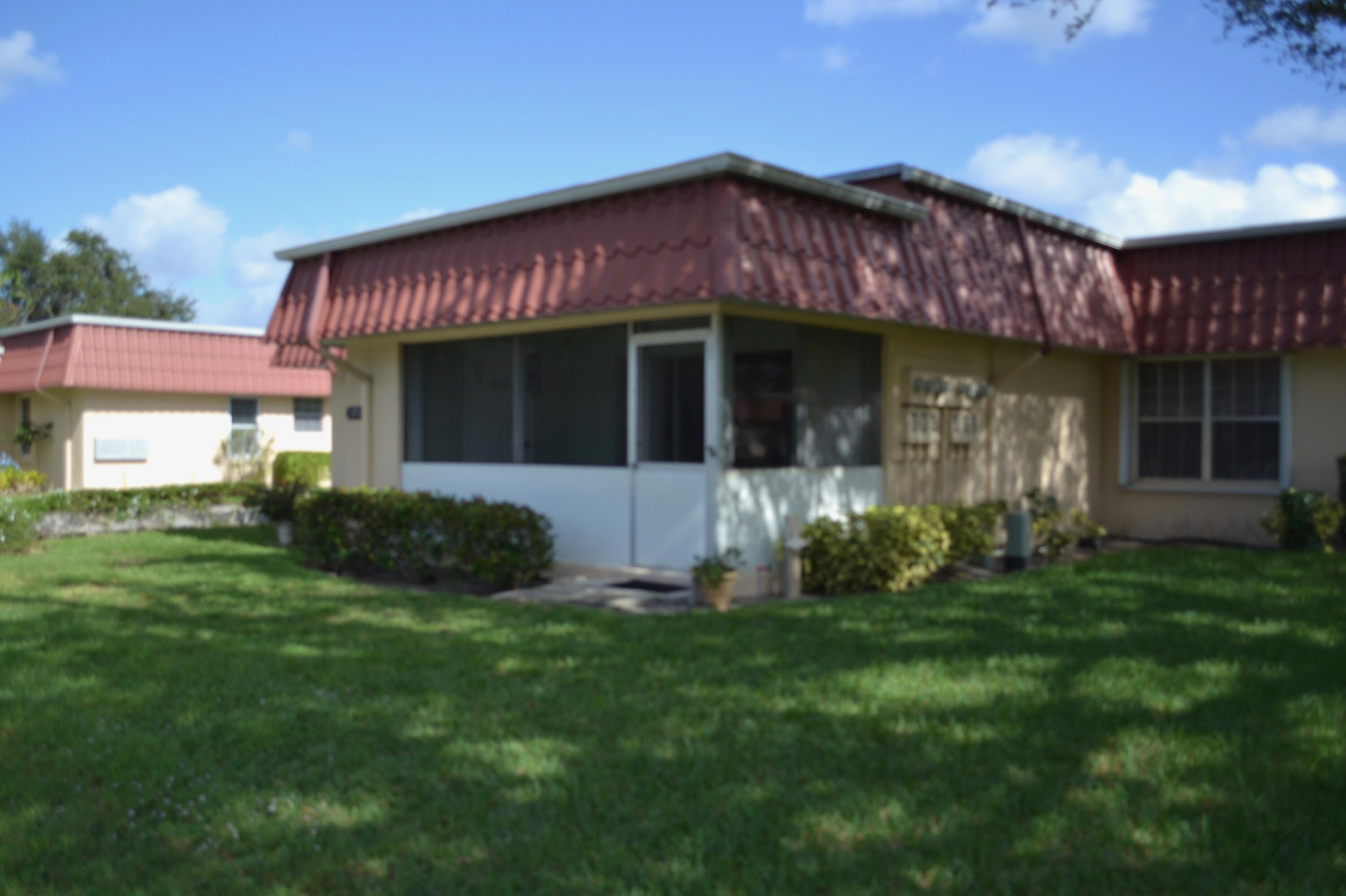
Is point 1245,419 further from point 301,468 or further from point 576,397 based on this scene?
point 301,468

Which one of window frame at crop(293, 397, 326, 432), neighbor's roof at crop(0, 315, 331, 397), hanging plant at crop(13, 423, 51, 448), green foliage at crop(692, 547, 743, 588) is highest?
neighbor's roof at crop(0, 315, 331, 397)

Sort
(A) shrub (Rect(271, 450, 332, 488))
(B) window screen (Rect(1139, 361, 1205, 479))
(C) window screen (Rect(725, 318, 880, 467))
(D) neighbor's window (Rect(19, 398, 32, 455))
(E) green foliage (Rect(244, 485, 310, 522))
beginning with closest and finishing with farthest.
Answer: (C) window screen (Rect(725, 318, 880, 467)), (E) green foliage (Rect(244, 485, 310, 522)), (B) window screen (Rect(1139, 361, 1205, 479)), (A) shrub (Rect(271, 450, 332, 488)), (D) neighbor's window (Rect(19, 398, 32, 455))

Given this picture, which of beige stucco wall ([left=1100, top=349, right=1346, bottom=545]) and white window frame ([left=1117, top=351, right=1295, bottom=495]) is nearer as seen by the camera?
beige stucco wall ([left=1100, top=349, right=1346, bottom=545])

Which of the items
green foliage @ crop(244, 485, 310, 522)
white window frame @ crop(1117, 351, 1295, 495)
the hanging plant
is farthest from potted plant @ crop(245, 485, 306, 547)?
the hanging plant

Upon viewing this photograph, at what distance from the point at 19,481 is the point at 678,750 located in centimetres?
1908

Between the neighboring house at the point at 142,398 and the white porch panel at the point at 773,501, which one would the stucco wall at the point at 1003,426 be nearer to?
the white porch panel at the point at 773,501

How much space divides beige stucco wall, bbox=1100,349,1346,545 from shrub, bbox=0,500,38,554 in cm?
1271

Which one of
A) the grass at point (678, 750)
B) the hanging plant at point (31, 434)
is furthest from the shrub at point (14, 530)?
the hanging plant at point (31, 434)

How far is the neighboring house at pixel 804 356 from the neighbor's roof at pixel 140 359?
8.97 meters

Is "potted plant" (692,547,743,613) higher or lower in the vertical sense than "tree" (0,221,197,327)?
lower

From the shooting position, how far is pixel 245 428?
74.6ft

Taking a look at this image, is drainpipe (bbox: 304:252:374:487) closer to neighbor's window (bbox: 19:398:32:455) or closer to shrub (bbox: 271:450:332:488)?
shrub (bbox: 271:450:332:488)

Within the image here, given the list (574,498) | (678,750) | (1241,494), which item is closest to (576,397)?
(574,498)

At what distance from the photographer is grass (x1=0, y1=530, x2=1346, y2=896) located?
366 centimetres
